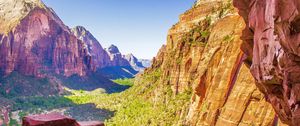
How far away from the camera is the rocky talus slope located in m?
36.5

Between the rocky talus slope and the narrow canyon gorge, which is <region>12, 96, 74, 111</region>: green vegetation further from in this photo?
the rocky talus slope

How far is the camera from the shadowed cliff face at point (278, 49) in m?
15.7

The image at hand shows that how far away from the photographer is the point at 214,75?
4744cm

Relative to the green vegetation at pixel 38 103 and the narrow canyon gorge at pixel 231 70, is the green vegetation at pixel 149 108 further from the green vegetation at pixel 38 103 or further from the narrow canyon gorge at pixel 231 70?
the narrow canyon gorge at pixel 231 70

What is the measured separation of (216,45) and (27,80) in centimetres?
16214

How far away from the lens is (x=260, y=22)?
68.4ft

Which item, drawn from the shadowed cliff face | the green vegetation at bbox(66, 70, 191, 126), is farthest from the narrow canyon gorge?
the green vegetation at bbox(66, 70, 191, 126)

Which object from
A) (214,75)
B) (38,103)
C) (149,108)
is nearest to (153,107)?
(149,108)

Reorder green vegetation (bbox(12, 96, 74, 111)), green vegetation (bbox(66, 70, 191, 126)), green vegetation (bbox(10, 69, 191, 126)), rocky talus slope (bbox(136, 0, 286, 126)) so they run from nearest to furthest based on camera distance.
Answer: rocky talus slope (bbox(136, 0, 286, 126)) < green vegetation (bbox(66, 70, 191, 126)) < green vegetation (bbox(10, 69, 191, 126)) < green vegetation (bbox(12, 96, 74, 111))

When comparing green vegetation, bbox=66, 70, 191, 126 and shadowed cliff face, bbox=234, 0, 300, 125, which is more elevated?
shadowed cliff face, bbox=234, 0, 300, 125

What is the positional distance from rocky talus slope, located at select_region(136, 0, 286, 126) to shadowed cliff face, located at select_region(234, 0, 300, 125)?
680 centimetres

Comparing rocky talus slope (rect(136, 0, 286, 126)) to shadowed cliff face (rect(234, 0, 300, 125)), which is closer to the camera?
shadowed cliff face (rect(234, 0, 300, 125))

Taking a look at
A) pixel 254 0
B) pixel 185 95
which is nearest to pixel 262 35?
pixel 254 0

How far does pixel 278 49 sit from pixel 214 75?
97.7 ft
